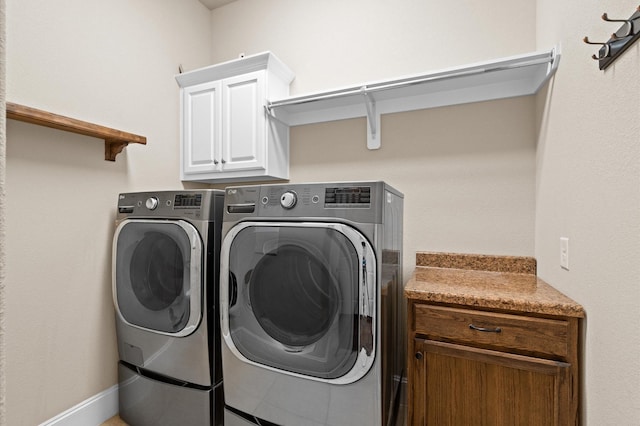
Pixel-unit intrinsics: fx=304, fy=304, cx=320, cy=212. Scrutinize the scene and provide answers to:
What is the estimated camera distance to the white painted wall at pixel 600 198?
81cm

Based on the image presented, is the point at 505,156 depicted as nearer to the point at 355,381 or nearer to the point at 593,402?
the point at 593,402

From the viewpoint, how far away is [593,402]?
1.02 meters

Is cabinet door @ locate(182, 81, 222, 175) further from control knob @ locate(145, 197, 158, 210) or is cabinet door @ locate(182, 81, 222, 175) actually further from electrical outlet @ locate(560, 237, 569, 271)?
electrical outlet @ locate(560, 237, 569, 271)

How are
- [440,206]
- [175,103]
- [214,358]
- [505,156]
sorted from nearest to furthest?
[214,358] < [505,156] < [440,206] < [175,103]

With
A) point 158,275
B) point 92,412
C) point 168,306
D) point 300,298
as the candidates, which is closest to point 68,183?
point 158,275

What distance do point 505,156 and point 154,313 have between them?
2234 mm

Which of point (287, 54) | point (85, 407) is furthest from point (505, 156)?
point (85, 407)

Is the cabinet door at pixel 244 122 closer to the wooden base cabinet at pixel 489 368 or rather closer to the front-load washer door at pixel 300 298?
the front-load washer door at pixel 300 298

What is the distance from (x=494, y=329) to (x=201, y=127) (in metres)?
2.28

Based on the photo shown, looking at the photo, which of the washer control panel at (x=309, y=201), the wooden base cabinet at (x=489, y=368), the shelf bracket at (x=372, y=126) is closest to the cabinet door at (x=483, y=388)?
the wooden base cabinet at (x=489, y=368)

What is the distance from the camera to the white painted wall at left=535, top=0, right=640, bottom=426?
0.81m

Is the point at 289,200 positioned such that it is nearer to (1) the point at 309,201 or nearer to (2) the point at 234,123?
(1) the point at 309,201

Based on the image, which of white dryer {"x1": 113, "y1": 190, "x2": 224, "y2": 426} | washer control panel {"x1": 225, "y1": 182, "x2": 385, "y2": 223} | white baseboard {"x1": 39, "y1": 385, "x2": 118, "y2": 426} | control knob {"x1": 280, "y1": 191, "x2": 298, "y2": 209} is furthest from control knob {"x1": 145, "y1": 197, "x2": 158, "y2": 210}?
white baseboard {"x1": 39, "y1": 385, "x2": 118, "y2": 426}

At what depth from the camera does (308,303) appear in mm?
1292
